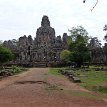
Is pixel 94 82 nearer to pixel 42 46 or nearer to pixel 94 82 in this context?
pixel 94 82

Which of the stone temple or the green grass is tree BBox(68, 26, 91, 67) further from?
the green grass

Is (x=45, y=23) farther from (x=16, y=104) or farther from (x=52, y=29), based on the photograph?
(x=16, y=104)

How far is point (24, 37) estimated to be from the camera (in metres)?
108

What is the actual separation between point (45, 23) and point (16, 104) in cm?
9200

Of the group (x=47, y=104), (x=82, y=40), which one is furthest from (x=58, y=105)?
(x=82, y=40)

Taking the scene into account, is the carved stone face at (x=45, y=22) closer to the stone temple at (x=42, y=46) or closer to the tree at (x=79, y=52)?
the stone temple at (x=42, y=46)

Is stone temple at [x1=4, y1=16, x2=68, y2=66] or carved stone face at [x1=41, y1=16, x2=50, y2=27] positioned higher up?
carved stone face at [x1=41, y1=16, x2=50, y2=27]

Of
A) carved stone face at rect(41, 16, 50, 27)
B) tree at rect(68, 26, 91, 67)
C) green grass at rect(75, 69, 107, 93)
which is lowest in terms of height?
green grass at rect(75, 69, 107, 93)

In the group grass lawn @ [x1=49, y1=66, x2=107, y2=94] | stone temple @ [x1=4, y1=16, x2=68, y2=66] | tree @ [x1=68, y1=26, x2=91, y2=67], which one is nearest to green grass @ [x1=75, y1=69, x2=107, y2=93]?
grass lawn @ [x1=49, y1=66, x2=107, y2=94]

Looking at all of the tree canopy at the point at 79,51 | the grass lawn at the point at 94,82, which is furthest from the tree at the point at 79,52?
the grass lawn at the point at 94,82

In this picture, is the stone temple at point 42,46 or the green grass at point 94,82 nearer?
the green grass at point 94,82

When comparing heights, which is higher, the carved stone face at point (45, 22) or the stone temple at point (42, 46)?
the carved stone face at point (45, 22)

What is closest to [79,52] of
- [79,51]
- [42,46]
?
[79,51]

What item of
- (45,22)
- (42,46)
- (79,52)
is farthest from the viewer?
(45,22)
